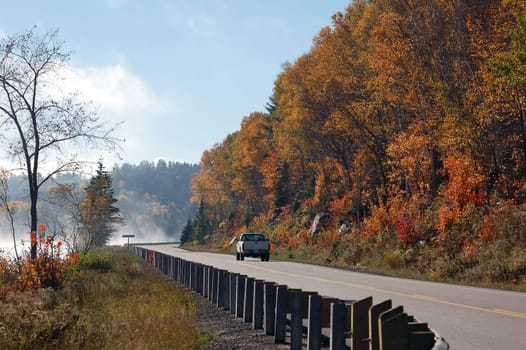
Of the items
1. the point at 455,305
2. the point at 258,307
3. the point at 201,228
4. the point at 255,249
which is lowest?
the point at 455,305

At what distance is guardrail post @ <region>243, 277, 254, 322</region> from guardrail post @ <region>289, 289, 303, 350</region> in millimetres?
2863

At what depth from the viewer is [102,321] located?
12.4 m

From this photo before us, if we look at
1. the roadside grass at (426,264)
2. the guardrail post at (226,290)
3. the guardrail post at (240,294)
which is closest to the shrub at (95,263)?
the roadside grass at (426,264)

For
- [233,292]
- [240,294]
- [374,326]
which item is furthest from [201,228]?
[374,326]

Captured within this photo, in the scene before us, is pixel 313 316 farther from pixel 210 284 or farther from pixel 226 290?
pixel 210 284

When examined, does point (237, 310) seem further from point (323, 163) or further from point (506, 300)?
point (323, 163)

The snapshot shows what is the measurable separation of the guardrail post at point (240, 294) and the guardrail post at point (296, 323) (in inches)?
150

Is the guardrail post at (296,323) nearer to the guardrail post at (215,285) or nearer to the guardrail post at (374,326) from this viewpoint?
the guardrail post at (374,326)

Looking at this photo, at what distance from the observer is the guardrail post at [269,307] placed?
36.1ft

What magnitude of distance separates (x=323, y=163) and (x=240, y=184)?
30815 millimetres

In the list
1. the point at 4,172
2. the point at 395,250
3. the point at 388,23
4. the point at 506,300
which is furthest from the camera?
the point at 388,23

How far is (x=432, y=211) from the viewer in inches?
1266

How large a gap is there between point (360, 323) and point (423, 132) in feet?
93.3

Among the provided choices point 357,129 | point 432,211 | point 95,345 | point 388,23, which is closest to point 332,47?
point 357,129
